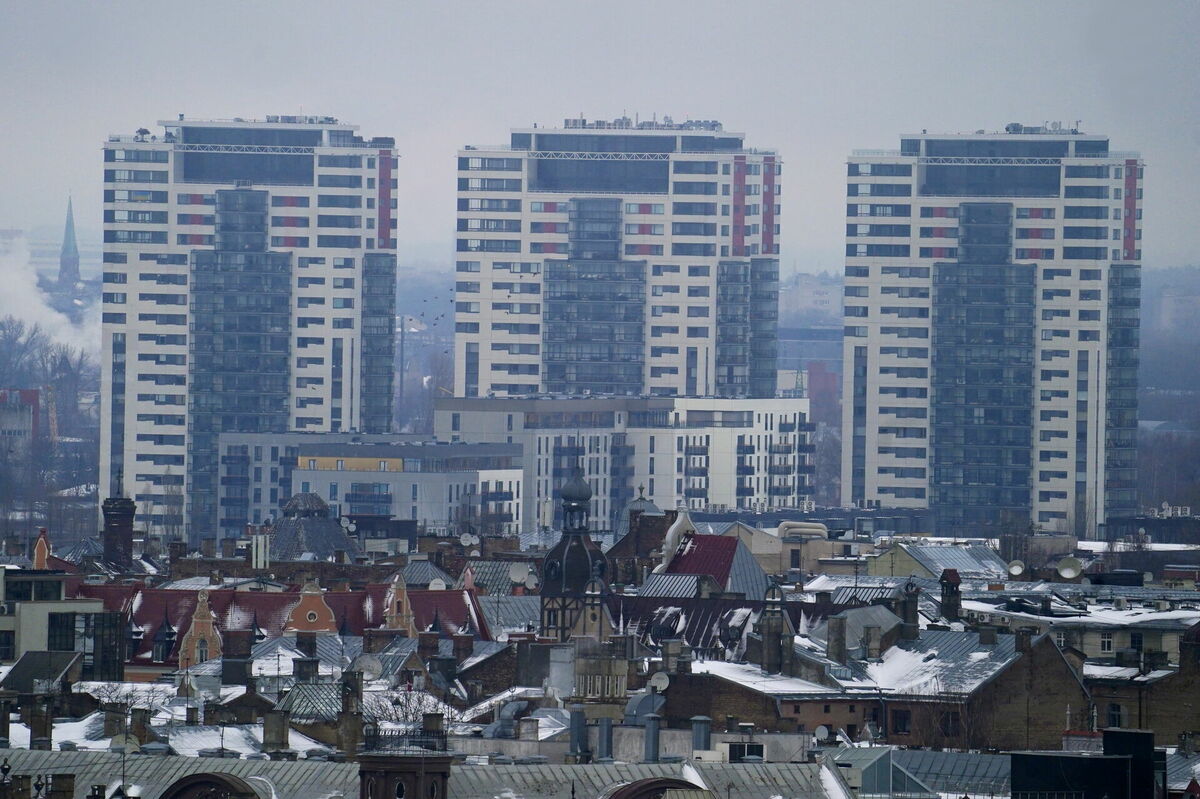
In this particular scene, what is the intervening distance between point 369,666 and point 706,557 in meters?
29.7

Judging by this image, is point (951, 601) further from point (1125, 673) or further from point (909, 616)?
point (1125, 673)

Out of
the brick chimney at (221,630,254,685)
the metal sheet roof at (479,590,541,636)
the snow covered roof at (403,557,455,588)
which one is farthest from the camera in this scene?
the snow covered roof at (403,557,455,588)

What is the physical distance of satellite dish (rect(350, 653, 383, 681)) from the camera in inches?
3105

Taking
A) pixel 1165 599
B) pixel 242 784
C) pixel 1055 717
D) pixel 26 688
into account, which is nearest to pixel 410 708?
pixel 26 688

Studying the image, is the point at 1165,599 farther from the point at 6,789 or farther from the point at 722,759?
the point at 6,789

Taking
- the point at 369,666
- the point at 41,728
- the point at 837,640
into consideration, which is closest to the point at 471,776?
the point at 41,728

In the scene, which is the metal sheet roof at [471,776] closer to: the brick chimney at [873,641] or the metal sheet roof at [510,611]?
the brick chimney at [873,641]

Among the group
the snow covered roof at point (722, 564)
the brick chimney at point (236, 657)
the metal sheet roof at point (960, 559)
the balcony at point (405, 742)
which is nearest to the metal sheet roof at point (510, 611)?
the snow covered roof at point (722, 564)

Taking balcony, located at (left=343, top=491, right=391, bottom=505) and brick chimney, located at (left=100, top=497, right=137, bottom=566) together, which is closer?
brick chimney, located at (left=100, top=497, right=137, bottom=566)

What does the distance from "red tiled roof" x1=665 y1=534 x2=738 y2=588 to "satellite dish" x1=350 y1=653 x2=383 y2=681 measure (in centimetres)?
2508

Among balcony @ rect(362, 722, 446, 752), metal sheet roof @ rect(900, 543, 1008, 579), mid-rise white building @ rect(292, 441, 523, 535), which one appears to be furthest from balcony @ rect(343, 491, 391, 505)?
balcony @ rect(362, 722, 446, 752)

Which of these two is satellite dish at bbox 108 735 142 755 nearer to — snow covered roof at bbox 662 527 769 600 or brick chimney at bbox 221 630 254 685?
brick chimney at bbox 221 630 254 685

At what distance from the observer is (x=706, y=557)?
10862cm

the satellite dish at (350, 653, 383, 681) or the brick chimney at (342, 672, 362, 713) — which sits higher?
the brick chimney at (342, 672, 362, 713)
